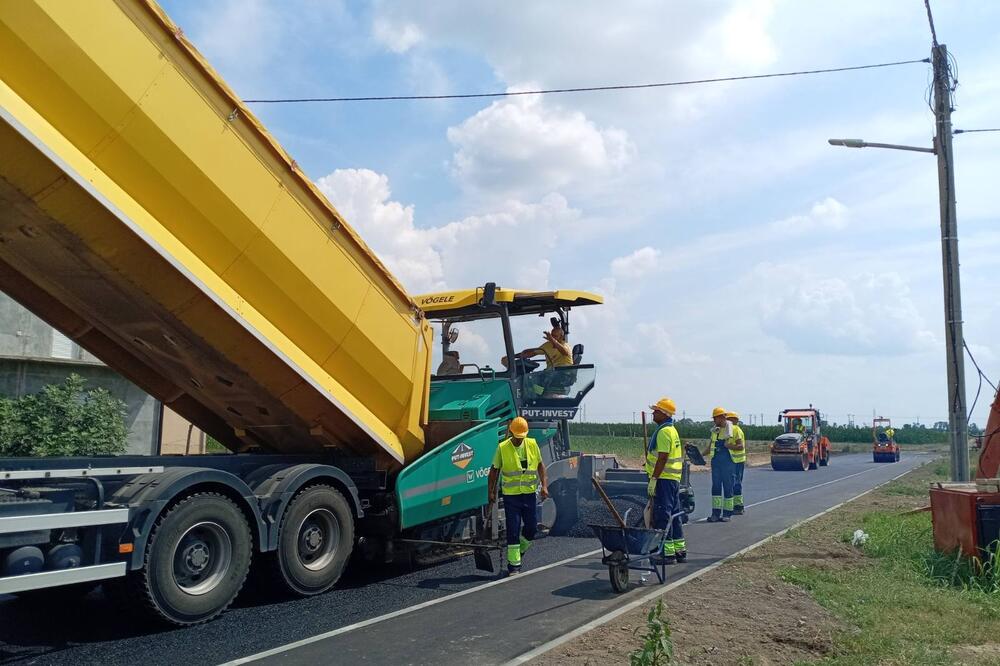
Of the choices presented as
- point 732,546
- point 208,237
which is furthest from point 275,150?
point 732,546

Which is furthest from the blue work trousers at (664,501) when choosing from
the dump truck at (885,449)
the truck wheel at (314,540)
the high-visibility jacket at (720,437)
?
the dump truck at (885,449)

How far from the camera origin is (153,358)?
709cm

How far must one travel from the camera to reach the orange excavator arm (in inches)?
333

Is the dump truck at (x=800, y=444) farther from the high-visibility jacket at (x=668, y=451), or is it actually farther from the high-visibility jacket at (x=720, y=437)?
the high-visibility jacket at (x=668, y=451)

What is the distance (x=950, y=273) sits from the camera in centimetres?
971

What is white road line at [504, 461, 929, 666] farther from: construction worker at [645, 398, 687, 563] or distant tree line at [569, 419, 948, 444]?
distant tree line at [569, 419, 948, 444]

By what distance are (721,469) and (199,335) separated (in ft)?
28.4

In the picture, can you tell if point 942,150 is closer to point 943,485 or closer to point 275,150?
point 943,485

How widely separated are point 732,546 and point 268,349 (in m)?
6.34

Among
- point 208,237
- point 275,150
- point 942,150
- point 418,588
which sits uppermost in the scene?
point 942,150

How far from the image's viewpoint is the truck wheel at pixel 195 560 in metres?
5.66

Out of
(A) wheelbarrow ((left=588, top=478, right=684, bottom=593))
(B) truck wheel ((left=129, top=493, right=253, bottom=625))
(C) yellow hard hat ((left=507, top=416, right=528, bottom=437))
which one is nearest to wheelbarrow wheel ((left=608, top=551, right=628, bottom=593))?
(A) wheelbarrow ((left=588, top=478, right=684, bottom=593))

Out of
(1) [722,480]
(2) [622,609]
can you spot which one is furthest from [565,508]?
(2) [622,609]

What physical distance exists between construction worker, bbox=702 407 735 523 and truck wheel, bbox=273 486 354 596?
6803 mm
